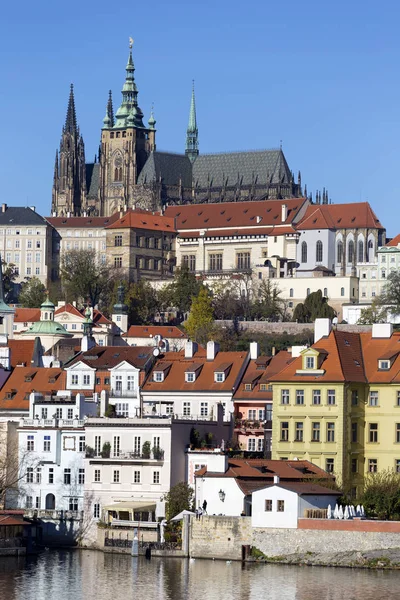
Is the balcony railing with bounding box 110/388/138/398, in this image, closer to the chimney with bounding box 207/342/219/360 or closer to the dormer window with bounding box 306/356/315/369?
the chimney with bounding box 207/342/219/360

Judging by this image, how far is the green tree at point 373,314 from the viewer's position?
160m

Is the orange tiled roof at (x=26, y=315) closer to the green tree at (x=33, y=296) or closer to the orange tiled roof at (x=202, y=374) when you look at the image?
the green tree at (x=33, y=296)

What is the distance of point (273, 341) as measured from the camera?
159 m

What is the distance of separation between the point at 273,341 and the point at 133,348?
7045cm

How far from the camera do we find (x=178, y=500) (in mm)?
70125

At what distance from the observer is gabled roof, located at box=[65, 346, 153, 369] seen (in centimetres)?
8569

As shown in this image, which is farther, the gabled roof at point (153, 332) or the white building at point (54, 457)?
the gabled roof at point (153, 332)

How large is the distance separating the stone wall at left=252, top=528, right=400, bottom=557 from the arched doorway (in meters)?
11.0

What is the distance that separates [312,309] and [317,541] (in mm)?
108762

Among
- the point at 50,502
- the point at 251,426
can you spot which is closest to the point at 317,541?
the point at 251,426

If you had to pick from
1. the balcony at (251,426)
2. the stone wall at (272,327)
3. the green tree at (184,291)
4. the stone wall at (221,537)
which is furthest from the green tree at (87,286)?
the stone wall at (221,537)

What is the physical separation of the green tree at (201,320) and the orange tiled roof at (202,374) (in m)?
57.9

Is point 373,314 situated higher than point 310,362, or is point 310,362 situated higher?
point 373,314

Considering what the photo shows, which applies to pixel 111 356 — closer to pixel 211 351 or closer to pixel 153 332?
pixel 211 351
